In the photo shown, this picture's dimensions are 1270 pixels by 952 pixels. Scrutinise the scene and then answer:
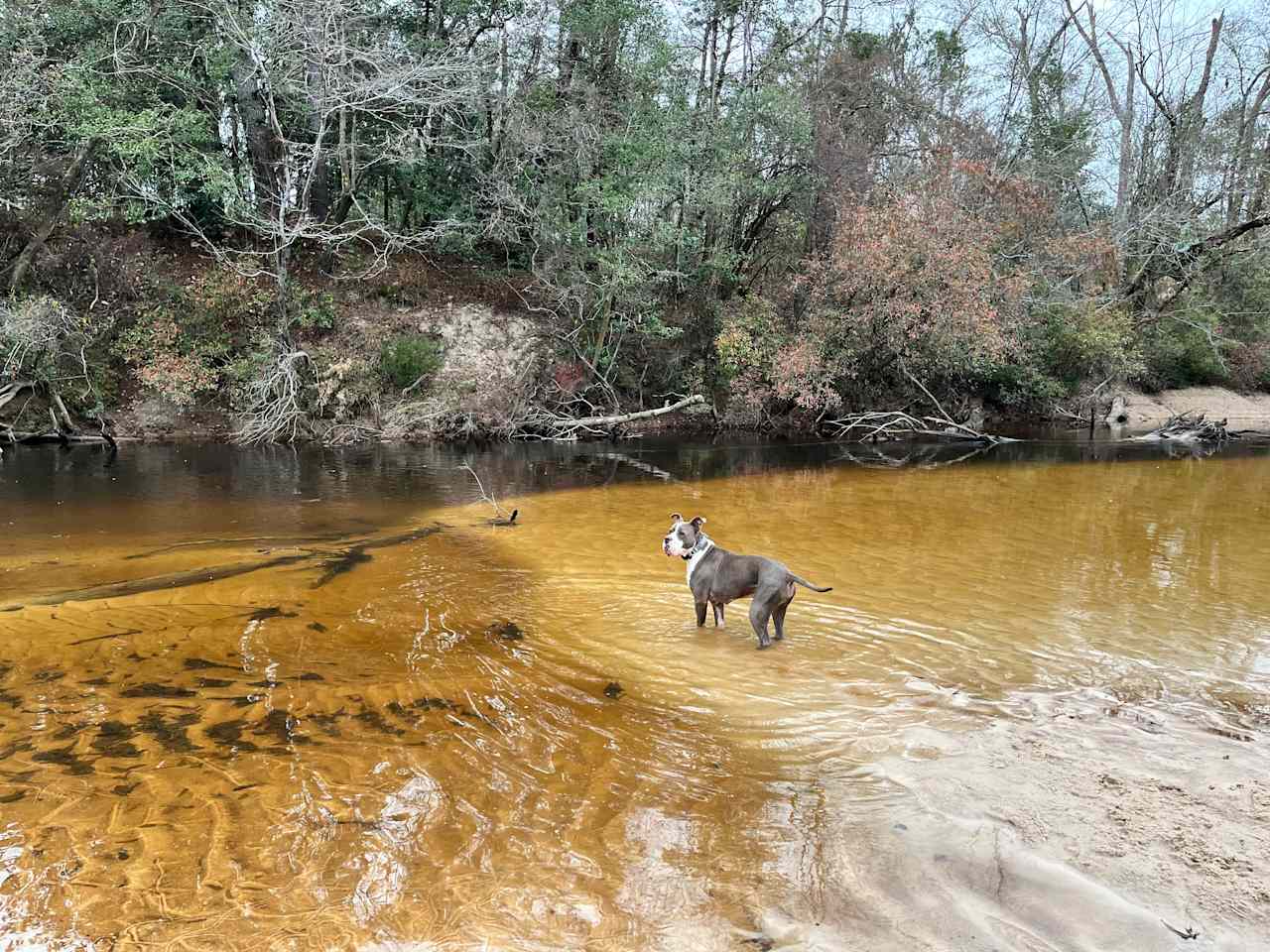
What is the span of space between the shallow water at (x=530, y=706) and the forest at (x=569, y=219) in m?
11.3

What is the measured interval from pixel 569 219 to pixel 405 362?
6.55 metres

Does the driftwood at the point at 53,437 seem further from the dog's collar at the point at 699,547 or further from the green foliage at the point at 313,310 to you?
the dog's collar at the point at 699,547

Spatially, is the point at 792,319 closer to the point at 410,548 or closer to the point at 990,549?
the point at 990,549

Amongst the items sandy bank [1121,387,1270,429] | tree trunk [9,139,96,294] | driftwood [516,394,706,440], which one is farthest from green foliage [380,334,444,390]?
sandy bank [1121,387,1270,429]

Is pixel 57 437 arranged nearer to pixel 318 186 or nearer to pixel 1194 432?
pixel 318 186

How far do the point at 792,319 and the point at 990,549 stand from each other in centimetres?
1535

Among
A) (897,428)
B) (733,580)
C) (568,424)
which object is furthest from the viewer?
(897,428)

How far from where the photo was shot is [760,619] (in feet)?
20.3

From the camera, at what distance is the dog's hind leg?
616cm

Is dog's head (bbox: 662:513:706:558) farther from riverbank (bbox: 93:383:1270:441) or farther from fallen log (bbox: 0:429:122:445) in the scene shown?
fallen log (bbox: 0:429:122:445)

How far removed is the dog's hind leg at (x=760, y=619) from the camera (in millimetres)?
6156

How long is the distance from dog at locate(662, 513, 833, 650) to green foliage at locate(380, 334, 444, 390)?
17777mm

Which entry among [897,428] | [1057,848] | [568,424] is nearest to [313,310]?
[568,424]

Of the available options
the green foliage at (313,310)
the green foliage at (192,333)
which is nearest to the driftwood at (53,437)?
the green foliage at (192,333)
